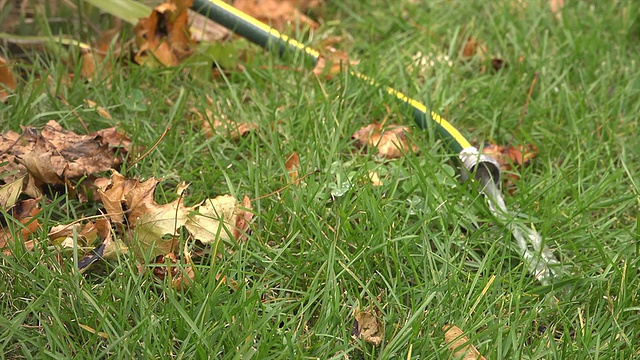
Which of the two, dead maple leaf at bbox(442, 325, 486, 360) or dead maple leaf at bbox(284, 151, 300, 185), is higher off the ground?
dead maple leaf at bbox(284, 151, 300, 185)

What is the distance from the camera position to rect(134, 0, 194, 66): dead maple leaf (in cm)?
238

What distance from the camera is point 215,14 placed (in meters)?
2.40

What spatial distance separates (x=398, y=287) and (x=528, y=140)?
33.0 inches

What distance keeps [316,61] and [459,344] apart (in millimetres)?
1238

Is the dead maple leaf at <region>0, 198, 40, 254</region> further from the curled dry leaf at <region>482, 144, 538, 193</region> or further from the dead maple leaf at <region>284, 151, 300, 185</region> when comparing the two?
the curled dry leaf at <region>482, 144, 538, 193</region>

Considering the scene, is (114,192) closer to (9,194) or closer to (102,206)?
(102,206)

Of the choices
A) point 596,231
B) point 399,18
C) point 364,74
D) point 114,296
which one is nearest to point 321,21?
point 399,18

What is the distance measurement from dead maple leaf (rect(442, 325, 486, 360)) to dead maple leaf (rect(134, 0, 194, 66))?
4.40ft

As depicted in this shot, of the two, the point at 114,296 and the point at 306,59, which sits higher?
the point at 306,59

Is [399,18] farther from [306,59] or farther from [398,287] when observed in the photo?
[398,287]

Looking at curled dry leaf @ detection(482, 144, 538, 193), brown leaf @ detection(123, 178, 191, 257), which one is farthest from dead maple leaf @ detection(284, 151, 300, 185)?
curled dry leaf @ detection(482, 144, 538, 193)

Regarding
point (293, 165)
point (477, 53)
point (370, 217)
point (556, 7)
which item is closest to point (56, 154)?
point (293, 165)

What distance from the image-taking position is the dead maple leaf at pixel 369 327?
1578 mm

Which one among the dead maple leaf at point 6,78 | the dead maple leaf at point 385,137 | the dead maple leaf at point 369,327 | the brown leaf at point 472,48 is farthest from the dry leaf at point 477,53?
the dead maple leaf at point 6,78
